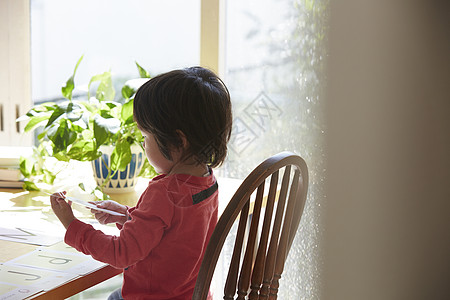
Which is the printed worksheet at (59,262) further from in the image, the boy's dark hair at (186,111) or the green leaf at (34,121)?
the green leaf at (34,121)

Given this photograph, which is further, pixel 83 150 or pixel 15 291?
pixel 83 150

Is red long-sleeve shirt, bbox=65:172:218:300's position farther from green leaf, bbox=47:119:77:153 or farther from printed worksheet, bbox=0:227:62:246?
green leaf, bbox=47:119:77:153

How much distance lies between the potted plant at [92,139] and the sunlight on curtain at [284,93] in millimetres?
432

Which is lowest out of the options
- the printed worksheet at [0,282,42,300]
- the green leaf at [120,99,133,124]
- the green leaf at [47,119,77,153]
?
the printed worksheet at [0,282,42,300]

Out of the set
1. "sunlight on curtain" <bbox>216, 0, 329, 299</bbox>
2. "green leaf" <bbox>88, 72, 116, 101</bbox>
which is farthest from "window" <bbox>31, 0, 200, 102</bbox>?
"green leaf" <bbox>88, 72, 116, 101</bbox>

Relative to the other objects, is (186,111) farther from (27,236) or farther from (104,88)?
(104,88)

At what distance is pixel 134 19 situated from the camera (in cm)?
226

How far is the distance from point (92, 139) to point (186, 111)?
0.68 m

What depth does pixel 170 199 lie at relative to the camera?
107cm

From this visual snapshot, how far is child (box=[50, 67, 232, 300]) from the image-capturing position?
1.06 m

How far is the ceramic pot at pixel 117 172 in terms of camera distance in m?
1.72

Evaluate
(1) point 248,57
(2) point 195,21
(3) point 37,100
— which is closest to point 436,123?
(1) point 248,57

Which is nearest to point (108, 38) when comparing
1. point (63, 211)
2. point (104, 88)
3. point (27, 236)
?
point (104, 88)

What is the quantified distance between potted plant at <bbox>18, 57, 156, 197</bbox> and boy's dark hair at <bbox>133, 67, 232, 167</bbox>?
0.54 m
